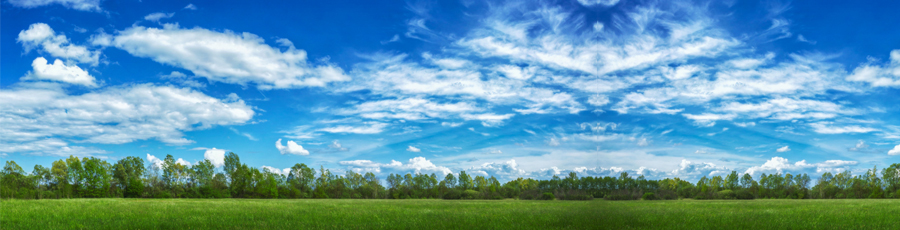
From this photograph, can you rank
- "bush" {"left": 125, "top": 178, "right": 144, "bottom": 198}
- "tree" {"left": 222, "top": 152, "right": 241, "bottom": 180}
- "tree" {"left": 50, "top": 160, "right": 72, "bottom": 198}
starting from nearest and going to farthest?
"tree" {"left": 50, "top": 160, "right": 72, "bottom": 198}, "bush" {"left": 125, "top": 178, "right": 144, "bottom": 198}, "tree" {"left": 222, "top": 152, "right": 241, "bottom": 180}

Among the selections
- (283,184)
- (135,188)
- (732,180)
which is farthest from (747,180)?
(135,188)

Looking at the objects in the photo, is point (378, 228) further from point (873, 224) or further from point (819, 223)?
point (873, 224)

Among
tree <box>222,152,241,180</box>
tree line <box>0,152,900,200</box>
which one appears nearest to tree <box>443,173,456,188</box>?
tree line <box>0,152,900,200</box>

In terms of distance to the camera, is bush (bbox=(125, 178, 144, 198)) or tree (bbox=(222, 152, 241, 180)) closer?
bush (bbox=(125, 178, 144, 198))

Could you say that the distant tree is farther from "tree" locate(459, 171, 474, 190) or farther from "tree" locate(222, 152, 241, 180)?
"tree" locate(222, 152, 241, 180)

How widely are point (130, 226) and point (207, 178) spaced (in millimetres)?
119299

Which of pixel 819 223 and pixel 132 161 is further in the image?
pixel 132 161

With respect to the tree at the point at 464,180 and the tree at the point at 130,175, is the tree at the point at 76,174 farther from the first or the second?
the tree at the point at 464,180

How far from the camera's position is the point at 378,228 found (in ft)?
53.2

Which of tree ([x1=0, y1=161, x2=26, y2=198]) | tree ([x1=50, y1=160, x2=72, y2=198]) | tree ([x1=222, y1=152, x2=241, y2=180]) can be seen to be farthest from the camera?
tree ([x1=222, y1=152, x2=241, y2=180])

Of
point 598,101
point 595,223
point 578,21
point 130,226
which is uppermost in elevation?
point 578,21

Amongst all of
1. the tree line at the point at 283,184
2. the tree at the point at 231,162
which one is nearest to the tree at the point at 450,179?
the tree line at the point at 283,184

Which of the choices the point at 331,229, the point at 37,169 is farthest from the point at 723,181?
the point at 37,169

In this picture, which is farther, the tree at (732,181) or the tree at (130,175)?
the tree at (732,181)
